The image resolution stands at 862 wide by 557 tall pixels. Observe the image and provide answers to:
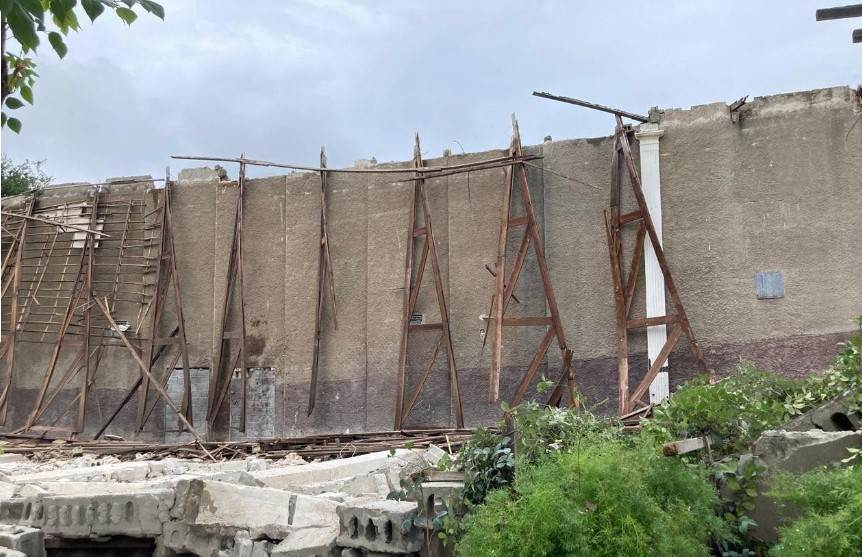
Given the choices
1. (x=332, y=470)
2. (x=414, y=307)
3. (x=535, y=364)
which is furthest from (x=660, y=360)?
(x=332, y=470)

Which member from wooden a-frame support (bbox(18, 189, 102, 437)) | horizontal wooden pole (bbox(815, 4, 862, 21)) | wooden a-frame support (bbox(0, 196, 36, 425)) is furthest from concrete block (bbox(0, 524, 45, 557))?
wooden a-frame support (bbox(0, 196, 36, 425))

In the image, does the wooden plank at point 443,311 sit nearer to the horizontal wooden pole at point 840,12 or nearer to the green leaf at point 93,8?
the horizontal wooden pole at point 840,12

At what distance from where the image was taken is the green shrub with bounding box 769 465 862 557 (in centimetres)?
386

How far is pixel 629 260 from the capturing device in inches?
466

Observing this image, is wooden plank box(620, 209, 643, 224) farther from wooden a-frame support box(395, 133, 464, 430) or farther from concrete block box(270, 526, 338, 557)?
concrete block box(270, 526, 338, 557)

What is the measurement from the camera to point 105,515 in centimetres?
697

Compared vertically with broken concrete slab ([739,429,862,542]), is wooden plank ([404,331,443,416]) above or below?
above

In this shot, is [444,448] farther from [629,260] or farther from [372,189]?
[372,189]

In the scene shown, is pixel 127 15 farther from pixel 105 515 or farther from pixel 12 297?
pixel 12 297

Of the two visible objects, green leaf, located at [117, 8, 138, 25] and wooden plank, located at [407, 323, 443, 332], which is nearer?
green leaf, located at [117, 8, 138, 25]

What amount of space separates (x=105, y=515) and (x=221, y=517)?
3.29 feet

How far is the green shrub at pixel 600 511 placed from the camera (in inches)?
172

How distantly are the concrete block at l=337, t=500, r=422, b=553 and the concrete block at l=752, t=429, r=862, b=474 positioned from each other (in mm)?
2227

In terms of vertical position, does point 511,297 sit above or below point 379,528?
above
